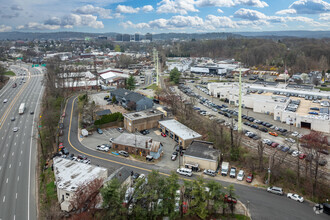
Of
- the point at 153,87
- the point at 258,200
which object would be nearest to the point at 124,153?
the point at 258,200

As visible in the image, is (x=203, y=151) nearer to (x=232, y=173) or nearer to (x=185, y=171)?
(x=185, y=171)

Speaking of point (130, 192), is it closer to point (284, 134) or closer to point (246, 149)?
point (246, 149)

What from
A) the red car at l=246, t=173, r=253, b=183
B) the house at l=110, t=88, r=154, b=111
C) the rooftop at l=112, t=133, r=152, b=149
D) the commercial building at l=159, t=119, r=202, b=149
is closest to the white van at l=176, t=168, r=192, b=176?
the red car at l=246, t=173, r=253, b=183

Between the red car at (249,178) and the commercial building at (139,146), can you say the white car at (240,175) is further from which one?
the commercial building at (139,146)

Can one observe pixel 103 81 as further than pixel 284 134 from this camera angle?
Yes

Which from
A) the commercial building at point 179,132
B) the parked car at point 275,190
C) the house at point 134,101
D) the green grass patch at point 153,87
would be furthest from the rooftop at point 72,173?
the green grass patch at point 153,87

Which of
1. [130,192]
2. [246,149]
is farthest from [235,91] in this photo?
[130,192]
